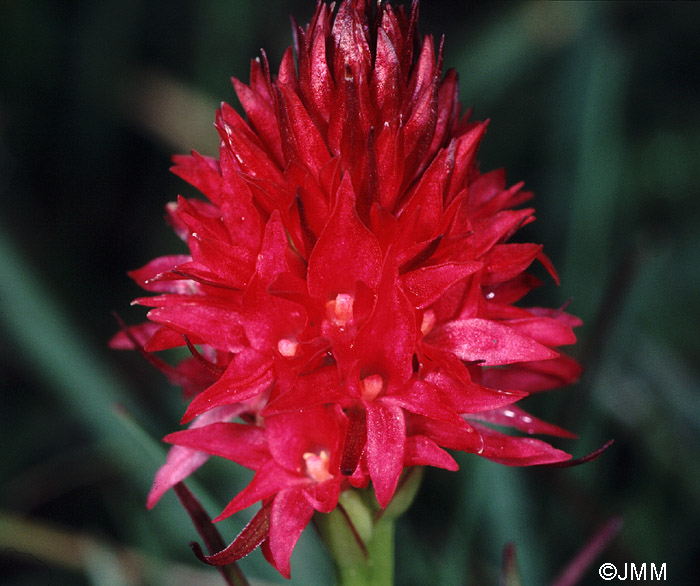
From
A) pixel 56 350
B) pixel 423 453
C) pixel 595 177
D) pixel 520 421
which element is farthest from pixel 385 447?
pixel 595 177

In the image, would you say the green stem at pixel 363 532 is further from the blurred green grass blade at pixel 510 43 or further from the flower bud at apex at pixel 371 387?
the blurred green grass blade at pixel 510 43

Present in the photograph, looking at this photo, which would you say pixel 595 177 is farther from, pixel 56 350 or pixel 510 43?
pixel 56 350

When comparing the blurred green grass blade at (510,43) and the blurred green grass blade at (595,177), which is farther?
the blurred green grass blade at (510,43)

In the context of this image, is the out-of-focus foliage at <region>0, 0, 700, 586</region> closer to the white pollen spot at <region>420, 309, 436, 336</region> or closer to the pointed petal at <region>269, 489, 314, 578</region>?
the pointed petal at <region>269, 489, 314, 578</region>

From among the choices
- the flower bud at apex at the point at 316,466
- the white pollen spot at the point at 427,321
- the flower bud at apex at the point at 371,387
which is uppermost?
the white pollen spot at the point at 427,321

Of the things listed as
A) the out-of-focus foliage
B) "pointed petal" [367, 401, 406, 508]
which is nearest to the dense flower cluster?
"pointed petal" [367, 401, 406, 508]

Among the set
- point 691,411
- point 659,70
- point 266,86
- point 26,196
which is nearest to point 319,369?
point 266,86

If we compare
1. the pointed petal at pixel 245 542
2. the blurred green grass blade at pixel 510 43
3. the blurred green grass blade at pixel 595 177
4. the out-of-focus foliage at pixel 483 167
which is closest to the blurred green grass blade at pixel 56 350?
the out-of-focus foliage at pixel 483 167
